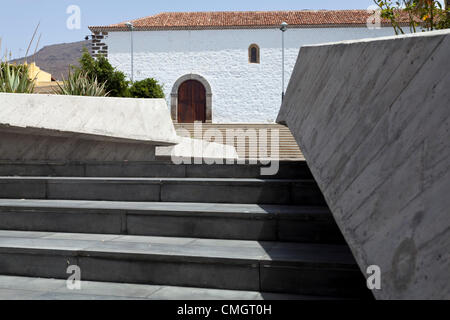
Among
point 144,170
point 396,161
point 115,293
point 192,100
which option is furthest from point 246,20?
point 396,161

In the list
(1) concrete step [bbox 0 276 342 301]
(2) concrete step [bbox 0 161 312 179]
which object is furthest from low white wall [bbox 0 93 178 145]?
(1) concrete step [bbox 0 276 342 301]

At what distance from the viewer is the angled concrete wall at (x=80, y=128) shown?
516 cm

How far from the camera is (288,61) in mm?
32656

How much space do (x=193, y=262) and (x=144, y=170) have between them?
1999mm

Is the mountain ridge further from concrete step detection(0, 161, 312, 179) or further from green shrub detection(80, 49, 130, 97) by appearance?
concrete step detection(0, 161, 312, 179)

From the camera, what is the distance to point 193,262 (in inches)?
120

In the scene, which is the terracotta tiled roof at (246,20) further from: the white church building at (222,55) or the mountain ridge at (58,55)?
the mountain ridge at (58,55)

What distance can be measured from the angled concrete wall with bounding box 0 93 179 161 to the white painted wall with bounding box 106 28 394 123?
26.0 meters

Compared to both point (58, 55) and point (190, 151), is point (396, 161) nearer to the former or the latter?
point (190, 151)

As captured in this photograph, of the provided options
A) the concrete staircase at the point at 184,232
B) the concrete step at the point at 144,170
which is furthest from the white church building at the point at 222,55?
the concrete staircase at the point at 184,232

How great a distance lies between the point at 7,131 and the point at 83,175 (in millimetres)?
1195

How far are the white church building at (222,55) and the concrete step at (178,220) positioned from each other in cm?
2828

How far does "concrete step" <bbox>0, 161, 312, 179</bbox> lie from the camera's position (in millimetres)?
4477
